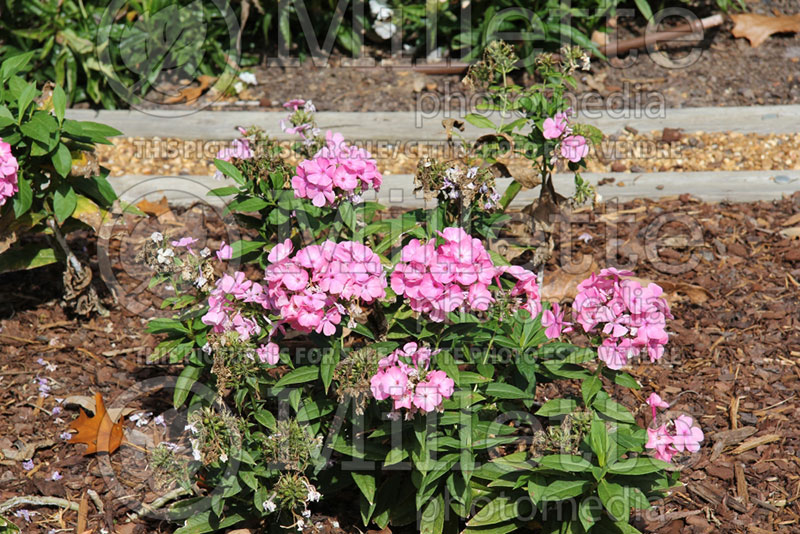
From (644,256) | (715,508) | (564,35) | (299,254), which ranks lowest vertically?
(715,508)

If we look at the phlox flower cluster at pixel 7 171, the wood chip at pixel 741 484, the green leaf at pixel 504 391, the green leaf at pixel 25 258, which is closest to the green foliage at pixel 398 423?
the green leaf at pixel 504 391

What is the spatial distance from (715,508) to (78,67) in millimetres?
4624

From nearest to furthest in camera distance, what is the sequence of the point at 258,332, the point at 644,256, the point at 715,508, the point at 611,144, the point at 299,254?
the point at 299,254 < the point at 258,332 < the point at 715,508 < the point at 644,256 < the point at 611,144

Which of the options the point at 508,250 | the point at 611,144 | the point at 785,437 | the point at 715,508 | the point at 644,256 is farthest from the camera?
the point at 611,144

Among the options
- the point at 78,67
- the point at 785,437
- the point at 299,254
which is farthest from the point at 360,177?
the point at 78,67

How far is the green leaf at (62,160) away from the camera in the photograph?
351 centimetres

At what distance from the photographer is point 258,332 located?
9.30ft

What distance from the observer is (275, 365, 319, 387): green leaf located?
114 inches

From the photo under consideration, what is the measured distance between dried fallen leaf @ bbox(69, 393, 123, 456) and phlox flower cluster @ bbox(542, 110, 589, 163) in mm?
2090

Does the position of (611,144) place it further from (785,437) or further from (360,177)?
(360,177)

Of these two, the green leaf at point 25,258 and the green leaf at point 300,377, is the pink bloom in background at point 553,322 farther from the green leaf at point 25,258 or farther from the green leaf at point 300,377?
the green leaf at point 25,258

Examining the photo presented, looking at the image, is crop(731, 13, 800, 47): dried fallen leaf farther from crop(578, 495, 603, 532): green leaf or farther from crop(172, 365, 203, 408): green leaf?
crop(172, 365, 203, 408): green leaf

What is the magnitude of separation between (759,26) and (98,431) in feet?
16.6

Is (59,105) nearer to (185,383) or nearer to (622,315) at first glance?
(185,383)
